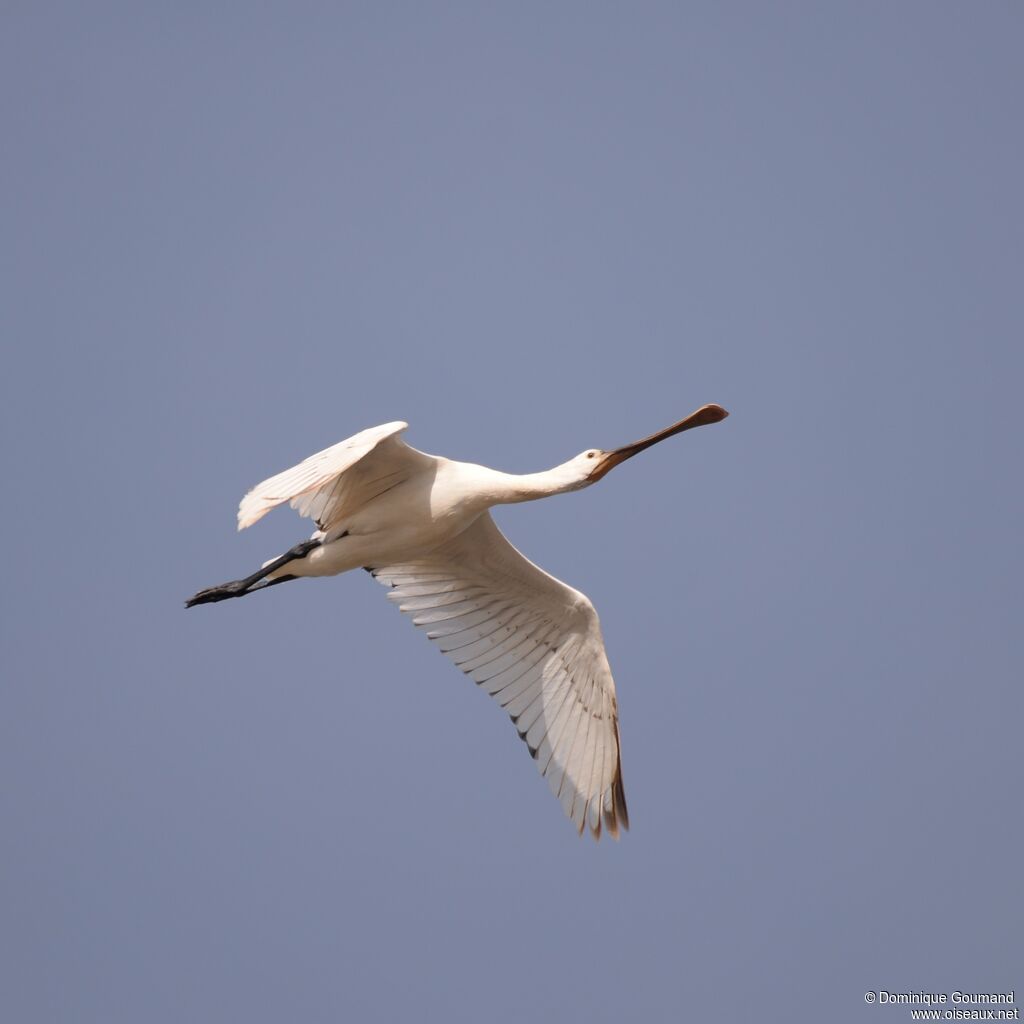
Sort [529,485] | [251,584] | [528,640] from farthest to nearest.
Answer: [528,640]
[251,584]
[529,485]

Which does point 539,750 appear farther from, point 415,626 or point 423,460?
point 423,460

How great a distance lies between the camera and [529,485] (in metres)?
10.6

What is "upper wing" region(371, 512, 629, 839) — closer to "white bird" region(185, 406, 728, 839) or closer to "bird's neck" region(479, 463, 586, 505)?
"white bird" region(185, 406, 728, 839)

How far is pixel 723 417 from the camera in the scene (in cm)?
1127

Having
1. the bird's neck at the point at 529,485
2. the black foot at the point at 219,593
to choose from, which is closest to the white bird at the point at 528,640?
the black foot at the point at 219,593

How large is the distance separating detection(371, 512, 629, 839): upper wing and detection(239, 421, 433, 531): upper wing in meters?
1.09

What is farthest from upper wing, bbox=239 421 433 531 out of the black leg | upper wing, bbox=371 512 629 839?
upper wing, bbox=371 512 629 839

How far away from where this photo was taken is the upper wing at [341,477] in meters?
9.05

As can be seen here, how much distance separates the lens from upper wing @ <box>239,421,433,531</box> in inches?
356

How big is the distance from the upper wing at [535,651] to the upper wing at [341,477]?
109cm

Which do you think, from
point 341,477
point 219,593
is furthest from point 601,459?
point 219,593

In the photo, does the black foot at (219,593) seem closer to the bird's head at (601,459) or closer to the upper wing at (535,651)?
the upper wing at (535,651)

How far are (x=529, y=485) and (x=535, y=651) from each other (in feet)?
6.35

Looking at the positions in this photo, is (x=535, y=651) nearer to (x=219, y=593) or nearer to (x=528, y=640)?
(x=528, y=640)
